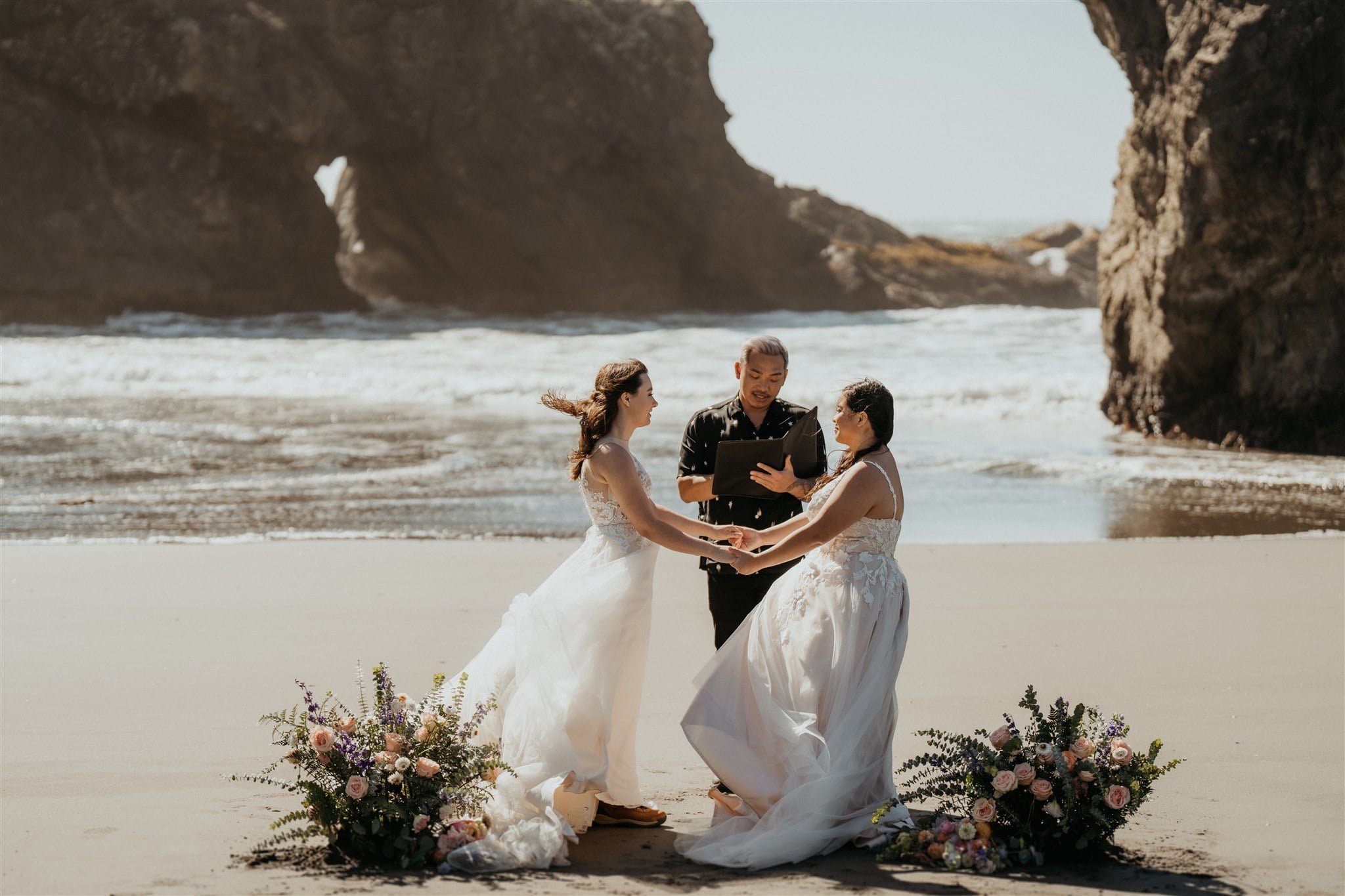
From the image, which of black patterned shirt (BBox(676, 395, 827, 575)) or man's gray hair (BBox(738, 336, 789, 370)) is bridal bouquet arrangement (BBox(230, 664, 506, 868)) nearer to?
black patterned shirt (BBox(676, 395, 827, 575))

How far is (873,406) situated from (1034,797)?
1.28 m

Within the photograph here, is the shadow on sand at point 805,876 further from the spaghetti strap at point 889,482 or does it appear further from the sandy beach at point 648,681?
the spaghetti strap at point 889,482

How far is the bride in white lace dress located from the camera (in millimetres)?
3936

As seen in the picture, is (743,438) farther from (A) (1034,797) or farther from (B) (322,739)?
(B) (322,739)

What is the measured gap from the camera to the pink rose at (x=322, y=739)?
3812 mm

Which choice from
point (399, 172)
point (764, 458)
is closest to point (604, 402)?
point (764, 458)

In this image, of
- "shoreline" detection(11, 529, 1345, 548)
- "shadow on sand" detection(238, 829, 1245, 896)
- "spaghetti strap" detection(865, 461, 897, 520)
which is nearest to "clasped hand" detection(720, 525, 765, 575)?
"spaghetti strap" detection(865, 461, 897, 520)

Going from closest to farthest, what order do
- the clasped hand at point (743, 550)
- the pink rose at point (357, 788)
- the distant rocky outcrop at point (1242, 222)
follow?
the pink rose at point (357, 788), the clasped hand at point (743, 550), the distant rocky outcrop at point (1242, 222)

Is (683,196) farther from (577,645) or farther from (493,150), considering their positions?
(577,645)

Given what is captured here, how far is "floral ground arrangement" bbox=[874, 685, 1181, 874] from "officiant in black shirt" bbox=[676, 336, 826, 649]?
1084mm

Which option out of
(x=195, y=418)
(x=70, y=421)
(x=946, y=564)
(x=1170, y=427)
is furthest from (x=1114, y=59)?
(x=70, y=421)

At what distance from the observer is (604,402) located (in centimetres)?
437

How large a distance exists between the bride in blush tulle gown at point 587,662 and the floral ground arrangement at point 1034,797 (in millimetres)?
919

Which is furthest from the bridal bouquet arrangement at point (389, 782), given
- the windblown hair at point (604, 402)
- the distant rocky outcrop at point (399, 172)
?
the distant rocky outcrop at point (399, 172)
